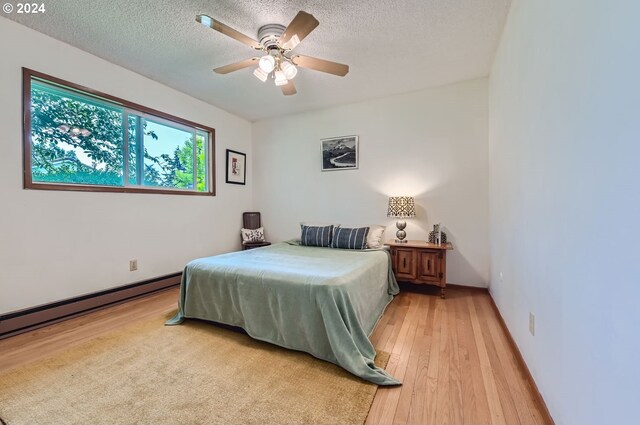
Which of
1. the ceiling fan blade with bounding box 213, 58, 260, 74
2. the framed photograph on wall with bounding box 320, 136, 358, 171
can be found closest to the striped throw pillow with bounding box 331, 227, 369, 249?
the framed photograph on wall with bounding box 320, 136, 358, 171

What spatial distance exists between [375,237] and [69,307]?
11.1 feet

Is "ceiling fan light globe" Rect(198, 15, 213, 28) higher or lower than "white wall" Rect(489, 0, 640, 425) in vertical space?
higher

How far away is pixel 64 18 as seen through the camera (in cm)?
224

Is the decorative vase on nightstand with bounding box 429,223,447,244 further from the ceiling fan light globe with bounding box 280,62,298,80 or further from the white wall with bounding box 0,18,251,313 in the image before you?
the white wall with bounding box 0,18,251,313

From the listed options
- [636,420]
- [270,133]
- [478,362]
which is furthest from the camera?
[270,133]

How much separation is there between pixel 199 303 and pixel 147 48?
2.54m

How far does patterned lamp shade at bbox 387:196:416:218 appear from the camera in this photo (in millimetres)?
3416

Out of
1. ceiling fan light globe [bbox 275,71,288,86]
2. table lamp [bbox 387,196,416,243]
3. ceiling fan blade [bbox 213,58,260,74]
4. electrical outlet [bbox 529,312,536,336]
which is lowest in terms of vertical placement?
electrical outlet [bbox 529,312,536,336]

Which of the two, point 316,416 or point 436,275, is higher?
point 436,275

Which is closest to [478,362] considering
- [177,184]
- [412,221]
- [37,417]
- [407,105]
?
[412,221]

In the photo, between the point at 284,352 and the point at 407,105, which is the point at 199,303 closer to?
the point at 284,352

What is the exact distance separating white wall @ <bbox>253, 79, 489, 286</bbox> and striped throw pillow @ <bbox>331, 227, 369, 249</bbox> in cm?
54

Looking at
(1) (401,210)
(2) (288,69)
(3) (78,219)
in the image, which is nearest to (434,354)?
(1) (401,210)

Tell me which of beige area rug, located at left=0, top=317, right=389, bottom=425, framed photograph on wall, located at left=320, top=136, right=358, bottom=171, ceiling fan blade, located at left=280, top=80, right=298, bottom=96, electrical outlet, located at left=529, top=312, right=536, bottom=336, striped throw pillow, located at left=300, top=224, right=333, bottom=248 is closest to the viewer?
beige area rug, located at left=0, top=317, right=389, bottom=425
